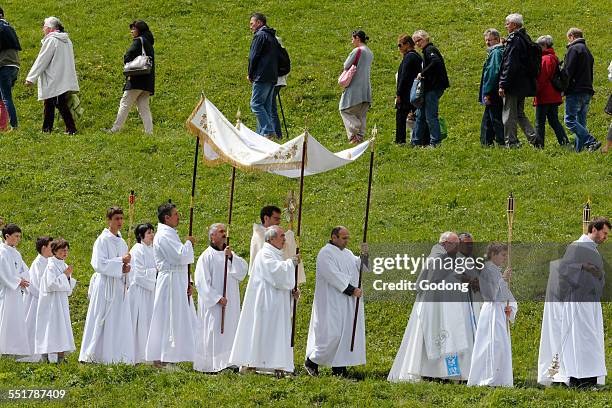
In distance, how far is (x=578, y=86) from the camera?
25.5m

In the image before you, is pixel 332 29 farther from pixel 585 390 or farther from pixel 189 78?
pixel 585 390

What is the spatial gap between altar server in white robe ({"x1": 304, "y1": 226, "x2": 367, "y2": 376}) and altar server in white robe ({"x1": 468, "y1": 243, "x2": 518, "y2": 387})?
60.4 inches

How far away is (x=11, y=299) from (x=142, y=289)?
180 centimetres

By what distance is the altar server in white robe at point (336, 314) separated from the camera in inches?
731

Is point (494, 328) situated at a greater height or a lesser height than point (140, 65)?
lesser

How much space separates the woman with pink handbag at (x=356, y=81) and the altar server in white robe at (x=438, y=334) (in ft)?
26.2

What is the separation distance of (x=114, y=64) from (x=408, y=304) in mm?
13017

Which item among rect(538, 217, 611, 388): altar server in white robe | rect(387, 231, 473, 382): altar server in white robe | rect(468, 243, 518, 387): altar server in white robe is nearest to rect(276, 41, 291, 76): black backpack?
rect(387, 231, 473, 382): altar server in white robe

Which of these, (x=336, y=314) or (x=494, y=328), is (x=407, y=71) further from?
(x=494, y=328)

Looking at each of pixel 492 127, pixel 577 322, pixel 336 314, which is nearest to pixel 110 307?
pixel 336 314

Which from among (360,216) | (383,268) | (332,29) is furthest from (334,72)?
(383,268)

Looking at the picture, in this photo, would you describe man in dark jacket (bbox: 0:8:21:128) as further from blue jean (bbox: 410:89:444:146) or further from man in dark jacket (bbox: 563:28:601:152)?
man in dark jacket (bbox: 563:28:601:152)

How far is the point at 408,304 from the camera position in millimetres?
21375

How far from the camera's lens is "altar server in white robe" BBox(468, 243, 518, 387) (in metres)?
17.9
